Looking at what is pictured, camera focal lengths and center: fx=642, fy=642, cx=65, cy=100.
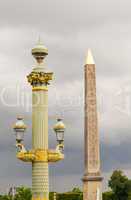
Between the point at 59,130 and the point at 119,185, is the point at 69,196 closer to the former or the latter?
the point at 119,185

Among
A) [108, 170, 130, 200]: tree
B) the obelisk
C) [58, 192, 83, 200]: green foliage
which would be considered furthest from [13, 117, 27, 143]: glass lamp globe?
[58, 192, 83, 200]: green foliage

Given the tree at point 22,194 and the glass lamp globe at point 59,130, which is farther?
the tree at point 22,194

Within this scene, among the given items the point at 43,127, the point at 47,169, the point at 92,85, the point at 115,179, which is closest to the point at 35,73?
the point at 43,127

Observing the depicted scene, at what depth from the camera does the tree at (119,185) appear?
254 ft

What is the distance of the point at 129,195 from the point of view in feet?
259

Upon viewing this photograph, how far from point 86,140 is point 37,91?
90.5 feet

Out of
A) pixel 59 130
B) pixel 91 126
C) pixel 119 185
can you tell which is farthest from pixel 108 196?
pixel 59 130

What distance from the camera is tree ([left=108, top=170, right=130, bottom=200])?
3054 inches

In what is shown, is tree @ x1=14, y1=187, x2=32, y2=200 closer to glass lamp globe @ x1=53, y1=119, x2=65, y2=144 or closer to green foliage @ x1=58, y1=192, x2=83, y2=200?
green foliage @ x1=58, y1=192, x2=83, y2=200

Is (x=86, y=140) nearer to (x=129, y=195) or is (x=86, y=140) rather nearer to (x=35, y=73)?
(x=35, y=73)

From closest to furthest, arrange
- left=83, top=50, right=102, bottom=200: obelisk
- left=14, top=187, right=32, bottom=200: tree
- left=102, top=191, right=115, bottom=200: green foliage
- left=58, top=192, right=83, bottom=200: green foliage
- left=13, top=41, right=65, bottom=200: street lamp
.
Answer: left=13, top=41, right=65, bottom=200: street lamp, left=83, top=50, right=102, bottom=200: obelisk, left=14, top=187, right=32, bottom=200: tree, left=102, top=191, right=115, bottom=200: green foliage, left=58, top=192, right=83, bottom=200: green foliage

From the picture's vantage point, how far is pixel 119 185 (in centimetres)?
7738

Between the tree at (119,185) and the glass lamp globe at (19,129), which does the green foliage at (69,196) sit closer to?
the tree at (119,185)

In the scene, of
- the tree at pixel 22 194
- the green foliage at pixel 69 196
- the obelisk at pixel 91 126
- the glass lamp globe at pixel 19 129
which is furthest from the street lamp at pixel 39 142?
the green foliage at pixel 69 196
